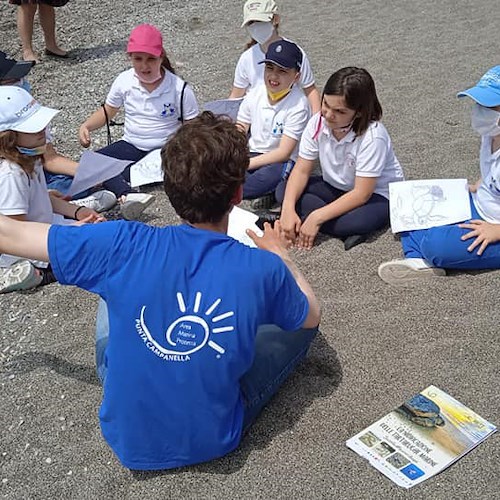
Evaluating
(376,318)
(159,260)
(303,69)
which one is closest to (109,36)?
(303,69)

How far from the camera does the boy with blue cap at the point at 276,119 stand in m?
4.09

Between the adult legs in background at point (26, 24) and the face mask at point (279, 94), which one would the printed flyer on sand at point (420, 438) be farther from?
the adult legs in background at point (26, 24)

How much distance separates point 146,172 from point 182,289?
8.69ft

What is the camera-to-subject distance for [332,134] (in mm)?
3664

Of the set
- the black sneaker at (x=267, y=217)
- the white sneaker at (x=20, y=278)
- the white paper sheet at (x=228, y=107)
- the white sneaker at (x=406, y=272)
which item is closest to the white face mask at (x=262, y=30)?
the white paper sheet at (x=228, y=107)

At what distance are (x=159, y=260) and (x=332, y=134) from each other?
1.95m

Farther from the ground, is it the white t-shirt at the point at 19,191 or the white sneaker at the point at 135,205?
the white t-shirt at the point at 19,191

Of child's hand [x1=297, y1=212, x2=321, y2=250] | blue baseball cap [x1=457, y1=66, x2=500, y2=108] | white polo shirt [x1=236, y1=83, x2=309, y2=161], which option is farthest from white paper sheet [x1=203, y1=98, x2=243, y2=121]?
blue baseball cap [x1=457, y1=66, x2=500, y2=108]

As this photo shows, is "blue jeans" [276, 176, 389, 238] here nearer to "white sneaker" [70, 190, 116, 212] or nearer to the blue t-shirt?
"white sneaker" [70, 190, 116, 212]

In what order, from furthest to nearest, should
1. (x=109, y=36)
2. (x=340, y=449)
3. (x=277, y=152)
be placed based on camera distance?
(x=109, y=36) < (x=277, y=152) < (x=340, y=449)

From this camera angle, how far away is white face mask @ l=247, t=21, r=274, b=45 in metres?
4.64

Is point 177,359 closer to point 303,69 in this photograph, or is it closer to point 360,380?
point 360,380

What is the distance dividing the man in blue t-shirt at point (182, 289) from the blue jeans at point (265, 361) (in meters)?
0.21

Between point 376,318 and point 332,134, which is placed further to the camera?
point 332,134
